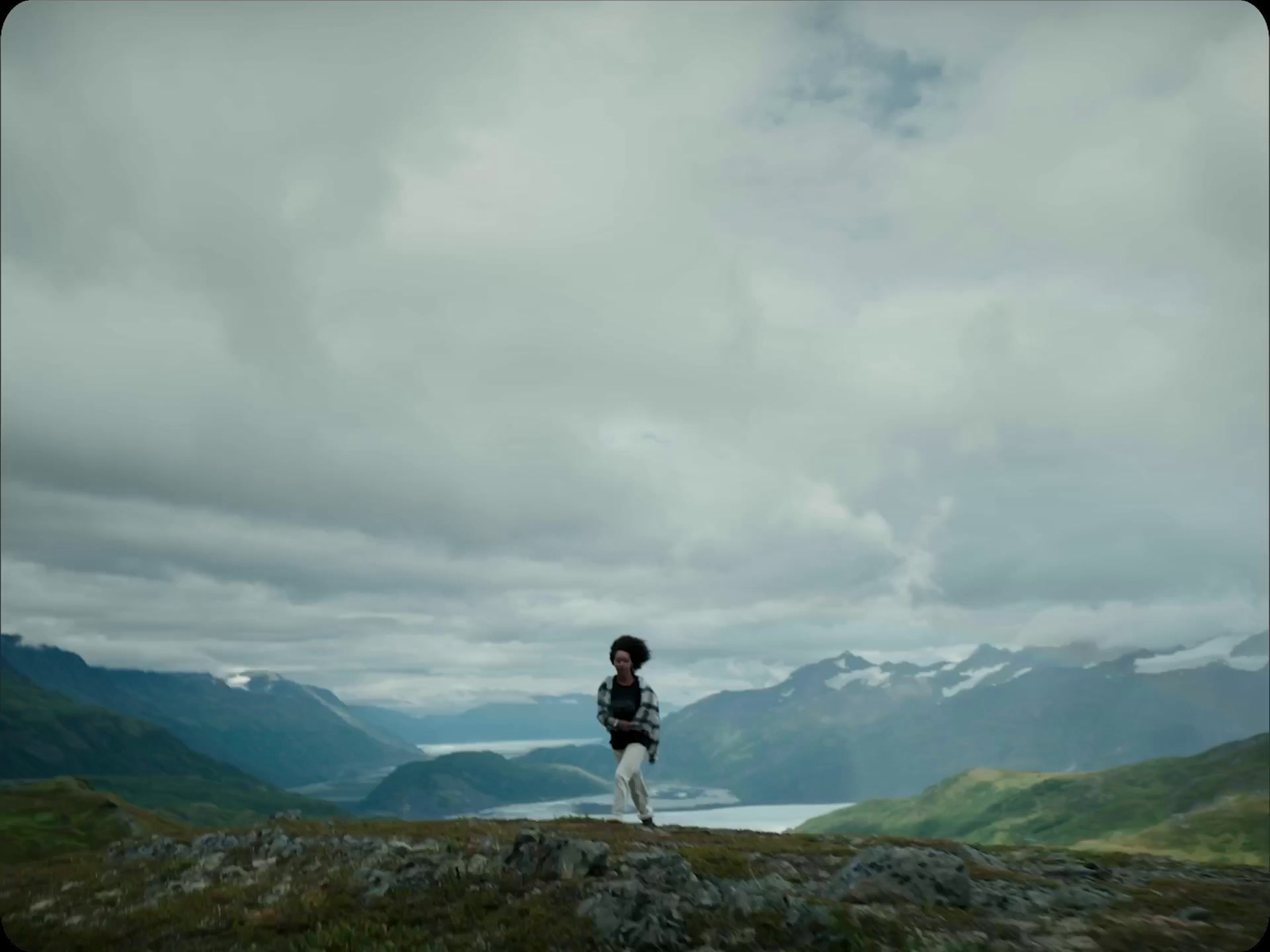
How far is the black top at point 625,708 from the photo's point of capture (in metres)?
26.8

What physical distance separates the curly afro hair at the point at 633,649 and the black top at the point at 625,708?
2.13 feet

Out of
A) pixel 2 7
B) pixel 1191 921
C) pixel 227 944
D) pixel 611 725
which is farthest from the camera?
pixel 611 725

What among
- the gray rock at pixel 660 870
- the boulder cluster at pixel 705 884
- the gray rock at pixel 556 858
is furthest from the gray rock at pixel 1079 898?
the gray rock at pixel 556 858

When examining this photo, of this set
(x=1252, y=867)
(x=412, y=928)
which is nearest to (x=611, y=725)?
(x=412, y=928)

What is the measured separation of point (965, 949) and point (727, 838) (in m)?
14.2

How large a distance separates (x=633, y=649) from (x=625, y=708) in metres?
1.81

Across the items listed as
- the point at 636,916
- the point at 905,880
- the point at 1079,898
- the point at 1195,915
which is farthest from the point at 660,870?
the point at 1195,915

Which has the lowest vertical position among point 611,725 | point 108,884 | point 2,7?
point 108,884

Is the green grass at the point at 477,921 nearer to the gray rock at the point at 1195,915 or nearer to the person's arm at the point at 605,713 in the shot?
the gray rock at the point at 1195,915

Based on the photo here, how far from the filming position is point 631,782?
26.6 meters

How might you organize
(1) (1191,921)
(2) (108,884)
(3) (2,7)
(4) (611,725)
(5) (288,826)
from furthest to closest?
(5) (288,826), (4) (611,725), (2) (108,884), (1) (1191,921), (3) (2,7)

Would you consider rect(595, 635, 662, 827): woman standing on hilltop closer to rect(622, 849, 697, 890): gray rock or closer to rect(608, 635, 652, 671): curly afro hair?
rect(608, 635, 652, 671): curly afro hair

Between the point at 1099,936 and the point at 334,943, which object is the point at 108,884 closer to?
the point at 334,943

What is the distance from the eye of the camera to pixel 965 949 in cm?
1345
